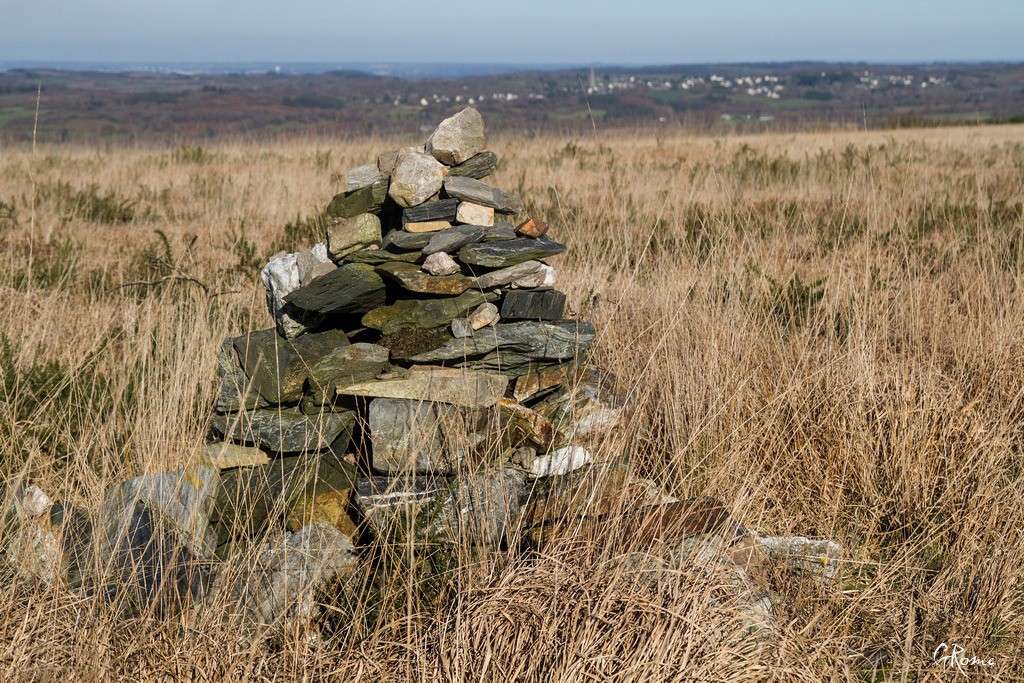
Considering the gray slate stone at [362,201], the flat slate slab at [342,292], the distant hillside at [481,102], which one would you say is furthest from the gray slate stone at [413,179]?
the distant hillside at [481,102]

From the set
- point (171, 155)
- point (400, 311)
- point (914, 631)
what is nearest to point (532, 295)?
point (400, 311)

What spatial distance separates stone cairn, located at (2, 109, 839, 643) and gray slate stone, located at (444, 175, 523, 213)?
12mm

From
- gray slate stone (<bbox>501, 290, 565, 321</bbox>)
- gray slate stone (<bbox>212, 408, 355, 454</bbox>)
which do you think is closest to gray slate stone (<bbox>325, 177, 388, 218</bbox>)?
gray slate stone (<bbox>501, 290, 565, 321</bbox>)

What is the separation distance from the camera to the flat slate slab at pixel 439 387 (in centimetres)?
345

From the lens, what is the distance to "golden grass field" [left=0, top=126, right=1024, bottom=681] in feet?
8.36

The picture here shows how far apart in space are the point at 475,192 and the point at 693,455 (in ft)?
4.63

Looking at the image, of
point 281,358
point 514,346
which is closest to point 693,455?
point 514,346

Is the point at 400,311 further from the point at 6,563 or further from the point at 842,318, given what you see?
the point at 842,318

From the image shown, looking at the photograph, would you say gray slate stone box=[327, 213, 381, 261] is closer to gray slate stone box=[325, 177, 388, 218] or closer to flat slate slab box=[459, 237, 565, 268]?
gray slate stone box=[325, 177, 388, 218]

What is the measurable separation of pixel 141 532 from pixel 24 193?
9.53 metres

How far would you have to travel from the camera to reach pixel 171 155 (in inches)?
642

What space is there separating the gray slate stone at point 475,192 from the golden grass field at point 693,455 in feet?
3.07

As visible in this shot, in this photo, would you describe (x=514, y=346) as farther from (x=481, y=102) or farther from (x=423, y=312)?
(x=481, y=102)

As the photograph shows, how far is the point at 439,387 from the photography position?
3.47m
